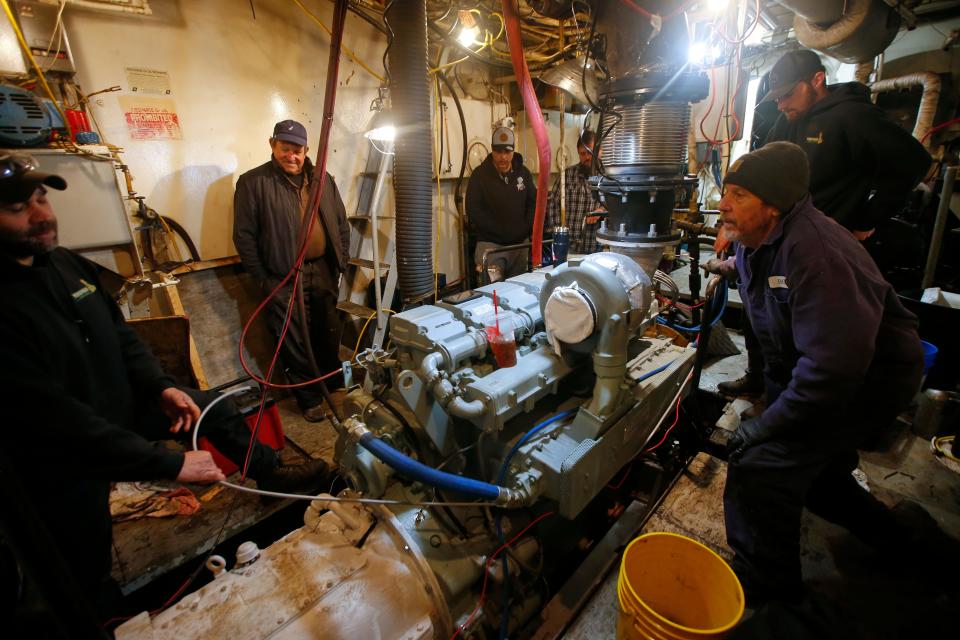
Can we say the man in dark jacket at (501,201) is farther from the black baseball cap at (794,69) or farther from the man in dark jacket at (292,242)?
the black baseball cap at (794,69)

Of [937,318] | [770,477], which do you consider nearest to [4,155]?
[770,477]

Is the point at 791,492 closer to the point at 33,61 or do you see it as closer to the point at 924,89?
the point at 33,61

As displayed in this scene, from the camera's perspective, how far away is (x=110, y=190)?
2.34 m

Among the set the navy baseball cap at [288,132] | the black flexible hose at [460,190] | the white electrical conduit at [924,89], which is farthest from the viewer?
the white electrical conduit at [924,89]

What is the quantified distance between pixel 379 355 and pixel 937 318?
3.10 meters

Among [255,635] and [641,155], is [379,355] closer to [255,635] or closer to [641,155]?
[255,635]

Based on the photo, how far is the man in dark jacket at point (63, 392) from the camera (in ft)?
4.00

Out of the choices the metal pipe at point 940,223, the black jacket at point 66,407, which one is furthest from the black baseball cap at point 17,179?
the metal pipe at point 940,223

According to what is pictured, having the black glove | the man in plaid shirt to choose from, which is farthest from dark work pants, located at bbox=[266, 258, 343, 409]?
the black glove

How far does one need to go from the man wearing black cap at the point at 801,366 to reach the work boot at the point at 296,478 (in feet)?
6.65

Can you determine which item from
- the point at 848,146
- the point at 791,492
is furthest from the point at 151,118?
the point at 848,146

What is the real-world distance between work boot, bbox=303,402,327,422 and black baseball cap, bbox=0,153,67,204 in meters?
2.18

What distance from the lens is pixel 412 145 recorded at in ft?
6.29

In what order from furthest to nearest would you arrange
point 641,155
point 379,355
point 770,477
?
point 641,155
point 379,355
point 770,477
